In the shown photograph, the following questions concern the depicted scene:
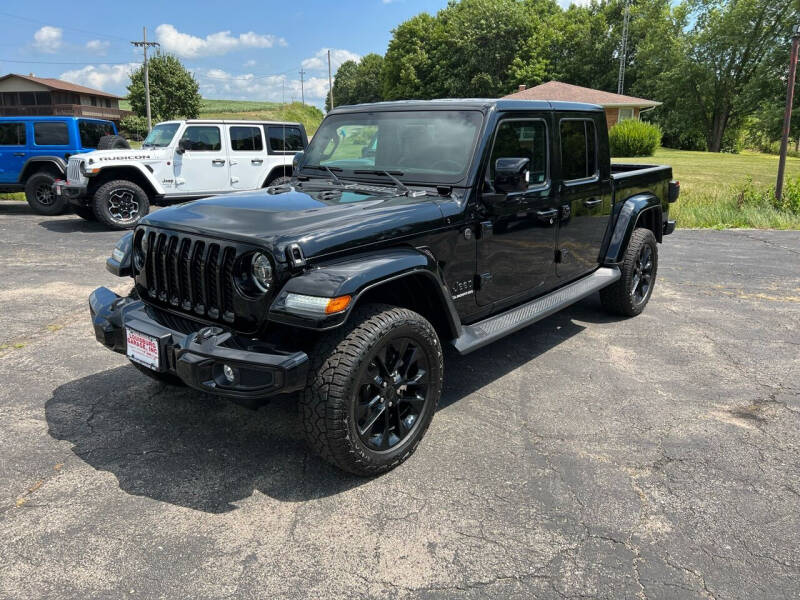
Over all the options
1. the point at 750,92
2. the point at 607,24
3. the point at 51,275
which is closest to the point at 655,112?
the point at 750,92

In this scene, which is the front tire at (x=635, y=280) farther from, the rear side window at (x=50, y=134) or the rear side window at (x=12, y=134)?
the rear side window at (x=12, y=134)

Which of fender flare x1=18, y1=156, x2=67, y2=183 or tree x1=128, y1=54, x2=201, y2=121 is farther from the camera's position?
tree x1=128, y1=54, x2=201, y2=121

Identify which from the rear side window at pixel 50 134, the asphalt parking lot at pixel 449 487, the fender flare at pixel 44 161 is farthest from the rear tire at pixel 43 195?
the asphalt parking lot at pixel 449 487

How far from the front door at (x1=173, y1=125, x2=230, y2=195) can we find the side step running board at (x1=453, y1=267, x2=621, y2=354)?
8.23 m

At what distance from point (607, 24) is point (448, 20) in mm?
16236

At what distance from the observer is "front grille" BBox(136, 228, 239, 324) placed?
2.93 metres

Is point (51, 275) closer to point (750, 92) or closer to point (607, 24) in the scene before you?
point (750, 92)

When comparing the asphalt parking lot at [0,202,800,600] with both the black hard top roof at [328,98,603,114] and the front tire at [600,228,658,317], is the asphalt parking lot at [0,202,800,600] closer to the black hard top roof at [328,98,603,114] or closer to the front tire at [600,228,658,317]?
the front tire at [600,228,658,317]

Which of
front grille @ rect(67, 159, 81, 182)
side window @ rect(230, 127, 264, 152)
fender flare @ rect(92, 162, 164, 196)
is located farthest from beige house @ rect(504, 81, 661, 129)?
front grille @ rect(67, 159, 81, 182)

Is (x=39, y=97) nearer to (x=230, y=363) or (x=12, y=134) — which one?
(x=12, y=134)

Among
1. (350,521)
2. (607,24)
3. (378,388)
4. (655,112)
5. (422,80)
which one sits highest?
(607,24)

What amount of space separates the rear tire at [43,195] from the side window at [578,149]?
10918 millimetres

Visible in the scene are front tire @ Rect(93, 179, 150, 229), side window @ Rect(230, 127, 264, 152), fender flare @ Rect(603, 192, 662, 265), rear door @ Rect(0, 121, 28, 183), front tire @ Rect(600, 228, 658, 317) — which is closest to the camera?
fender flare @ Rect(603, 192, 662, 265)

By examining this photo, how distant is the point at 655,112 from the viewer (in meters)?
53.2
